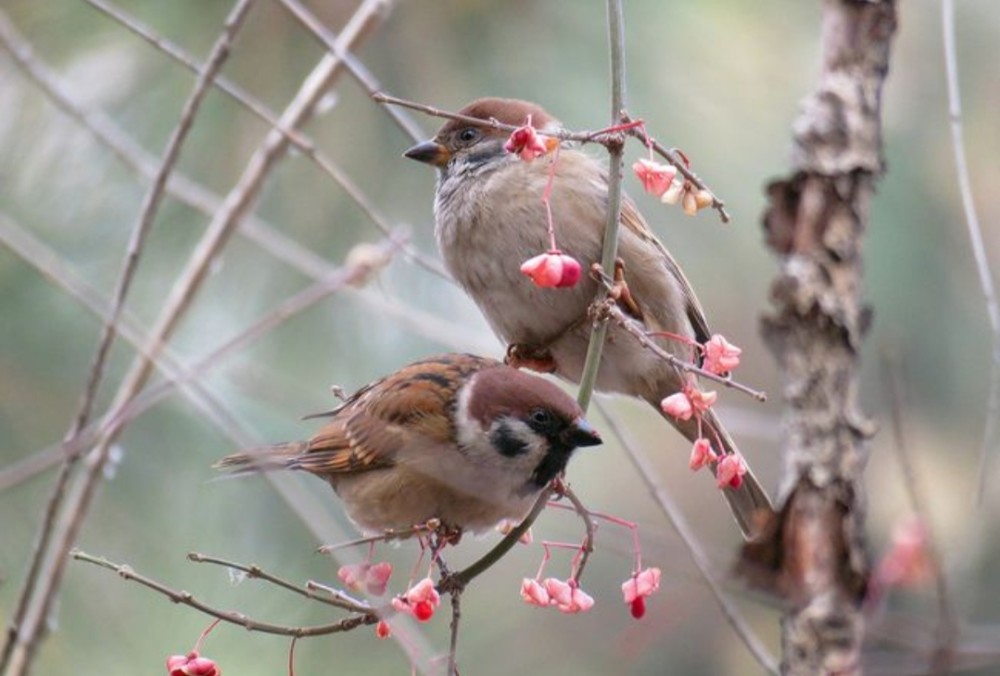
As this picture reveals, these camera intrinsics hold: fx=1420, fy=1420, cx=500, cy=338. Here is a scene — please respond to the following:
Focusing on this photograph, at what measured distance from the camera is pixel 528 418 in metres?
2.29

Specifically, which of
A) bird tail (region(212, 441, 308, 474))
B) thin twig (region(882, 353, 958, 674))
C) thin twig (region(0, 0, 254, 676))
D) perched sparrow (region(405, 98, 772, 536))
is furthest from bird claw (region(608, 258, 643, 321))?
thin twig (region(0, 0, 254, 676))

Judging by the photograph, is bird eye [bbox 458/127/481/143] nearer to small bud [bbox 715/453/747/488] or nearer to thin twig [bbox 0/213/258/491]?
thin twig [bbox 0/213/258/491]

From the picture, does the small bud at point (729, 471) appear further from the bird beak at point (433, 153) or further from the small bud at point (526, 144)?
the bird beak at point (433, 153)

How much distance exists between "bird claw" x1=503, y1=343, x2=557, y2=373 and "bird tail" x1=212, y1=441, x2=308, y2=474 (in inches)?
17.7

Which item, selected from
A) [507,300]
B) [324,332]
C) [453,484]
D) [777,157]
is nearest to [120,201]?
[324,332]

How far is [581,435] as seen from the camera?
2184 millimetres

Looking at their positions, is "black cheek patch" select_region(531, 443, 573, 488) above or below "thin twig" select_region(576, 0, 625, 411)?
below

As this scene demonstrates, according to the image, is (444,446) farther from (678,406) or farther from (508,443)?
(678,406)

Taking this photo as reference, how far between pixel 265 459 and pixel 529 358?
68 centimetres

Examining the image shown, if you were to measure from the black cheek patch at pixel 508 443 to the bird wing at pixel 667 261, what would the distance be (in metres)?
0.65

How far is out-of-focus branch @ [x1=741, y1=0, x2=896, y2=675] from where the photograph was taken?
2.73 metres

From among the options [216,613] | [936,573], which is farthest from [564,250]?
[216,613]

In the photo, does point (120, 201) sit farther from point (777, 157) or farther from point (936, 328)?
point (936, 328)

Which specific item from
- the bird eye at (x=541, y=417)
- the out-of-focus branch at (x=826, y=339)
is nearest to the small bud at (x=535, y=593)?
the bird eye at (x=541, y=417)
